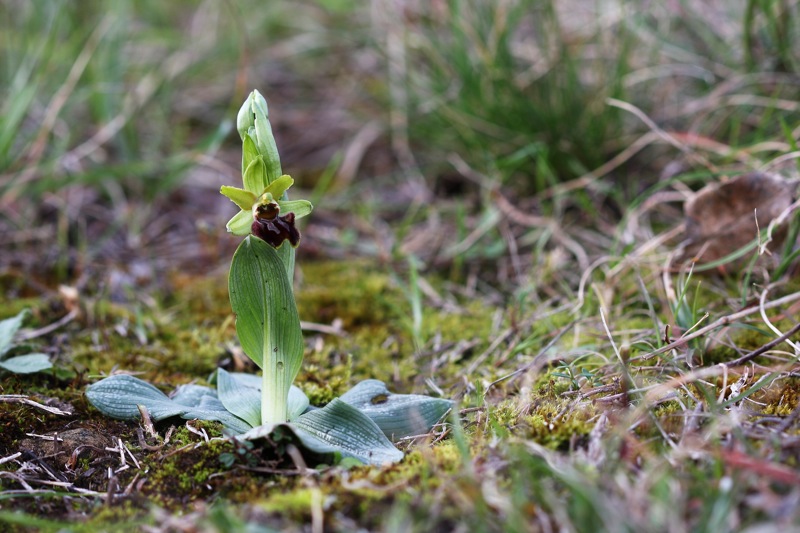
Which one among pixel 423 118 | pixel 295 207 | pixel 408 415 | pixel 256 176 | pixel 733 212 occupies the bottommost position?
pixel 408 415

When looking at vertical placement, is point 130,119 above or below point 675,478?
above

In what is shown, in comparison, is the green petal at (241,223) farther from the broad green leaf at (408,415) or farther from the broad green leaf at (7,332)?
the broad green leaf at (7,332)

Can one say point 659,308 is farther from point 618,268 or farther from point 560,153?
point 560,153

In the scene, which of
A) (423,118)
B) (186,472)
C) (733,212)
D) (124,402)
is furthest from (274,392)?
(423,118)

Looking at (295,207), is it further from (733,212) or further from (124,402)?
(733,212)

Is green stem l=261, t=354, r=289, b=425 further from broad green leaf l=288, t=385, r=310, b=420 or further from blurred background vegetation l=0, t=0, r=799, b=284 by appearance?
blurred background vegetation l=0, t=0, r=799, b=284

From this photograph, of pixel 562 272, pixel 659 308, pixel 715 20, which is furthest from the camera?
pixel 715 20

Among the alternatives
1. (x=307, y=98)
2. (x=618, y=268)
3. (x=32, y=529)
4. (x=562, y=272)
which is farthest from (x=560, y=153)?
(x=32, y=529)
